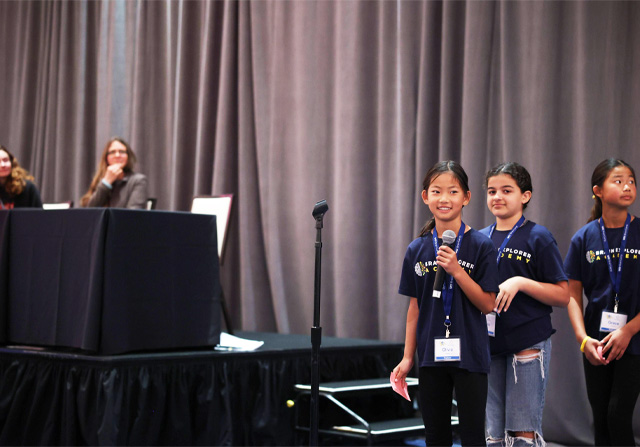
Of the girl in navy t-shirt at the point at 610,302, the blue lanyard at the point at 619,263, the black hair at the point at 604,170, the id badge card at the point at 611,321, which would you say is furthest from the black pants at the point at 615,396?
the black hair at the point at 604,170

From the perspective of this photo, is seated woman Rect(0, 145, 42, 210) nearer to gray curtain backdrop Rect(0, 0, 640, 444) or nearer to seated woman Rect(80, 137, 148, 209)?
seated woman Rect(80, 137, 148, 209)

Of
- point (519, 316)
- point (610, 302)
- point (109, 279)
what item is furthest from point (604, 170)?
point (109, 279)

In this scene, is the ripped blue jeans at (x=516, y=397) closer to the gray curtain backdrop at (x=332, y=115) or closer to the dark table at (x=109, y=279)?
the gray curtain backdrop at (x=332, y=115)

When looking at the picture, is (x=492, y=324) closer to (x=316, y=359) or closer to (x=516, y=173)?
(x=516, y=173)

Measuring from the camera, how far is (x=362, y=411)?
4.23 m

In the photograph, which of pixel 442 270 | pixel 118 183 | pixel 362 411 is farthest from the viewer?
pixel 118 183

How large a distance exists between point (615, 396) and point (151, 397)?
7.07 ft

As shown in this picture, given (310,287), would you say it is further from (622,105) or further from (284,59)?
(622,105)

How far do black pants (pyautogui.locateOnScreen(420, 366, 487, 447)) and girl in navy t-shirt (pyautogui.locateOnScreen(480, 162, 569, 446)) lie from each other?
29 cm

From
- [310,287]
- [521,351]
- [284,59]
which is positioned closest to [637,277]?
[521,351]

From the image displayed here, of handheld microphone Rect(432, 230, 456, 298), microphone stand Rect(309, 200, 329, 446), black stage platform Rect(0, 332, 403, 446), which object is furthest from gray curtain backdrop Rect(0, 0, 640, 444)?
handheld microphone Rect(432, 230, 456, 298)

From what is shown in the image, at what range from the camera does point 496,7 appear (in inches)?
179

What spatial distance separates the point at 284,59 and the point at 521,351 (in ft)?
12.4

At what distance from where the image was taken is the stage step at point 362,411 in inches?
154
